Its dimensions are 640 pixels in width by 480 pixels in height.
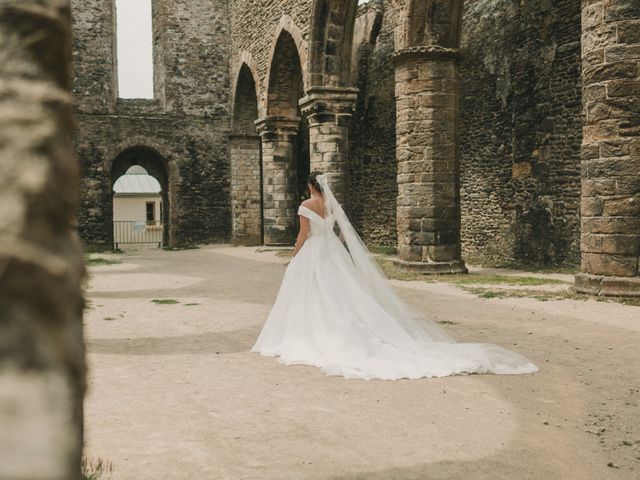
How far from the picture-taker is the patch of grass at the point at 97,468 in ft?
8.07

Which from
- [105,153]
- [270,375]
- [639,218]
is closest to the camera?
[270,375]

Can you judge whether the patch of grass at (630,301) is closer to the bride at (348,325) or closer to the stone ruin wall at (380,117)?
the bride at (348,325)

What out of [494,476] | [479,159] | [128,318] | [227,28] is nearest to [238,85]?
[227,28]

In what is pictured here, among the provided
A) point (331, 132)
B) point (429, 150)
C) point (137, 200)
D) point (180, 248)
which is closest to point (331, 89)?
point (331, 132)

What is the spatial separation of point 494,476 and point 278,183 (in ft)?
49.0

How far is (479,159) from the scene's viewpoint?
1352 cm

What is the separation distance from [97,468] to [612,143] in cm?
675

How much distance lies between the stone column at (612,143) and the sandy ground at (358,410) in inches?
52.7

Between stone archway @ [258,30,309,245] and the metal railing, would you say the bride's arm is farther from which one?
the metal railing

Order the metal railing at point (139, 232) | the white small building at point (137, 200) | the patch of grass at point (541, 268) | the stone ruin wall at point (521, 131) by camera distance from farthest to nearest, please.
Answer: the white small building at point (137, 200) < the metal railing at point (139, 232) < the stone ruin wall at point (521, 131) < the patch of grass at point (541, 268)

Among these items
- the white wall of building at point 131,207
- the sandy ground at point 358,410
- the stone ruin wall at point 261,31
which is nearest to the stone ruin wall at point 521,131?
the stone ruin wall at point 261,31

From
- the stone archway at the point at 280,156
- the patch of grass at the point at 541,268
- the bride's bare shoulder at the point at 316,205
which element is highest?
the stone archway at the point at 280,156

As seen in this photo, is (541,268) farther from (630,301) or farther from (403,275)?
(630,301)

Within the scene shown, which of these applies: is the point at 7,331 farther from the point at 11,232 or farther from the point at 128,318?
the point at 128,318
